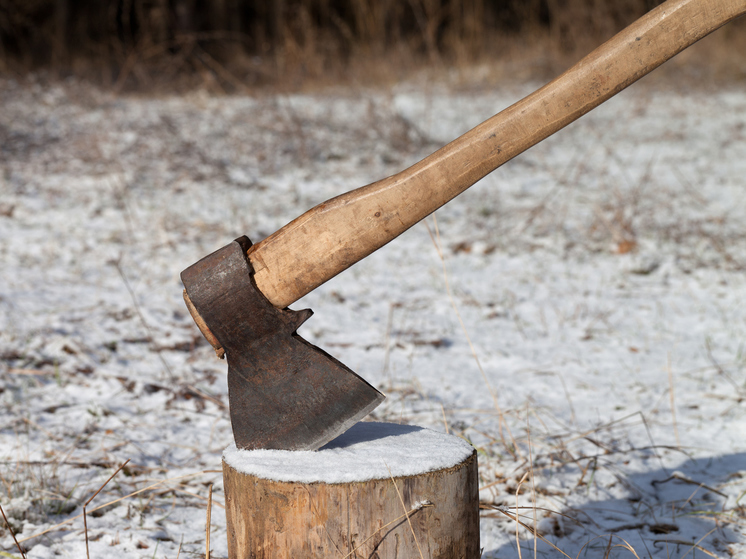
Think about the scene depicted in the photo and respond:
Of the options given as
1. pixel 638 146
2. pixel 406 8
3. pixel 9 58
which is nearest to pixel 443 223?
pixel 638 146

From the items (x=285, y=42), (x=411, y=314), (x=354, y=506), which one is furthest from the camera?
(x=285, y=42)

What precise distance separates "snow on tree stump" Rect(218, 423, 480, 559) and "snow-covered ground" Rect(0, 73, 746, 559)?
236mm

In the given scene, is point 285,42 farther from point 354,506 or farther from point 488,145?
point 354,506

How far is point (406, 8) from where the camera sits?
13.3 m

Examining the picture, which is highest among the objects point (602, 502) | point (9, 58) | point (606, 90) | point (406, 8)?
point (406, 8)

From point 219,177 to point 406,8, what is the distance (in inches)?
351

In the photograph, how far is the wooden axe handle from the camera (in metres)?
1.36

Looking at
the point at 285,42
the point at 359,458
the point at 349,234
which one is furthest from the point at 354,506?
the point at 285,42

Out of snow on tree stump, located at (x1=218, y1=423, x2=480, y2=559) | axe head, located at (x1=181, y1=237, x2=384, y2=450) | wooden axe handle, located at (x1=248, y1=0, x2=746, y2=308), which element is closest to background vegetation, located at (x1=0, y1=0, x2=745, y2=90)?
wooden axe handle, located at (x1=248, y1=0, x2=746, y2=308)

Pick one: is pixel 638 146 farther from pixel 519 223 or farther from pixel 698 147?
pixel 519 223

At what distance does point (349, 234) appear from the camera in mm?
1384

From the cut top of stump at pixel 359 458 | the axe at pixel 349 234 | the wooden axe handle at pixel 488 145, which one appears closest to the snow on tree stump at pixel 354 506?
the cut top of stump at pixel 359 458

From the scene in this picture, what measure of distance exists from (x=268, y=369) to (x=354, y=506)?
362 millimetres

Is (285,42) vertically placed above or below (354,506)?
above
